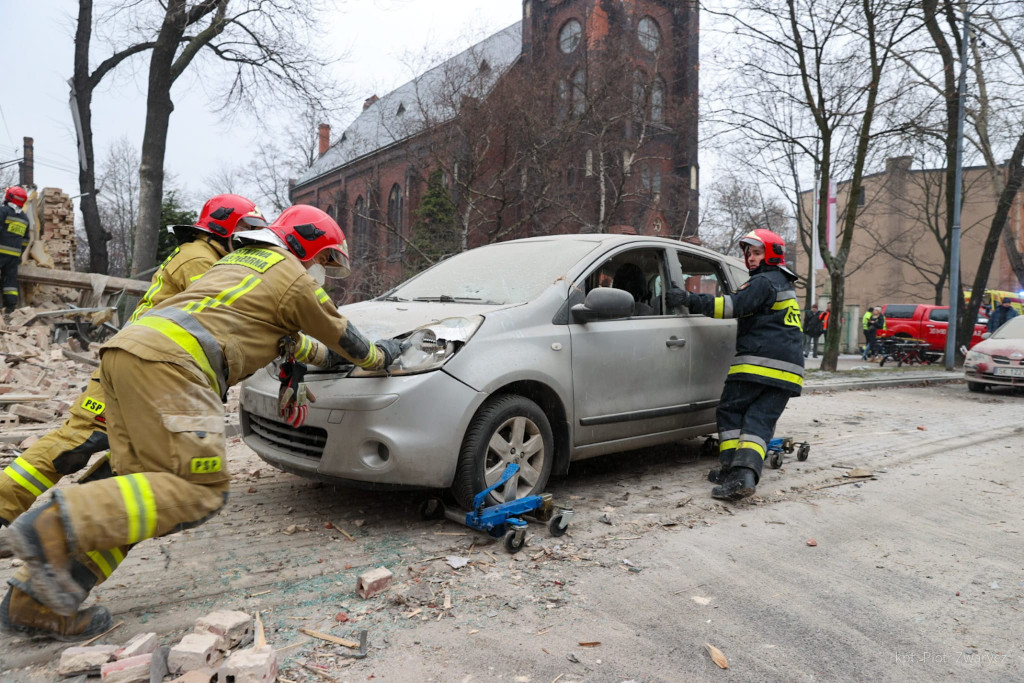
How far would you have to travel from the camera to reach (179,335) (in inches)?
104

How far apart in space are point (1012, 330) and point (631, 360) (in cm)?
1145

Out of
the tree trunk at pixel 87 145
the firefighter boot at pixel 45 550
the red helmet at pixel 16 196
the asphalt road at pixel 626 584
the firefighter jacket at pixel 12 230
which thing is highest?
the tree trunk at pixel 87 145

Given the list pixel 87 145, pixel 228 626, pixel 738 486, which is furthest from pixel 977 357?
pixel 87 145

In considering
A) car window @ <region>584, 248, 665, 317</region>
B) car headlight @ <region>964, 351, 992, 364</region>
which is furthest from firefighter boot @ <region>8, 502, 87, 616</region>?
car headlight @ <region>964, 351, 992, 364</region>

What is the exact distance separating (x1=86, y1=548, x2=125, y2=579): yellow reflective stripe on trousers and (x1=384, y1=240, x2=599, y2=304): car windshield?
2377mm

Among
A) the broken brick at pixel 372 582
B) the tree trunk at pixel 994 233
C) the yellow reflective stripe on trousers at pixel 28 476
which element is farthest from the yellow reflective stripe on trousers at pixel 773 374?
the tree trunk at pixel 994 233

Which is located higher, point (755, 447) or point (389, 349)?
point (389, 349)

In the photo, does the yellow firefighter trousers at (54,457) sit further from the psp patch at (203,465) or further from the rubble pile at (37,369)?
the rubble pile at (37,369)

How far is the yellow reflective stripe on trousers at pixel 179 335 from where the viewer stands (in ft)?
8.58

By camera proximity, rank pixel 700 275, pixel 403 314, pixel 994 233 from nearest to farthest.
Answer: pixel 403 314
pixel 700 275
pixel 994 233

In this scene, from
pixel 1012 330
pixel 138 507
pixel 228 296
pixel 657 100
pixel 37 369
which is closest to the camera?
pixel 138 507

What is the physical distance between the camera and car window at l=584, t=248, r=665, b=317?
196 inches

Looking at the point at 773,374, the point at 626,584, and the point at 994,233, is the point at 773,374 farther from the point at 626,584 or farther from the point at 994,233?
the point at 994,233

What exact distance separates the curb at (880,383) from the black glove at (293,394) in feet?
31.1
